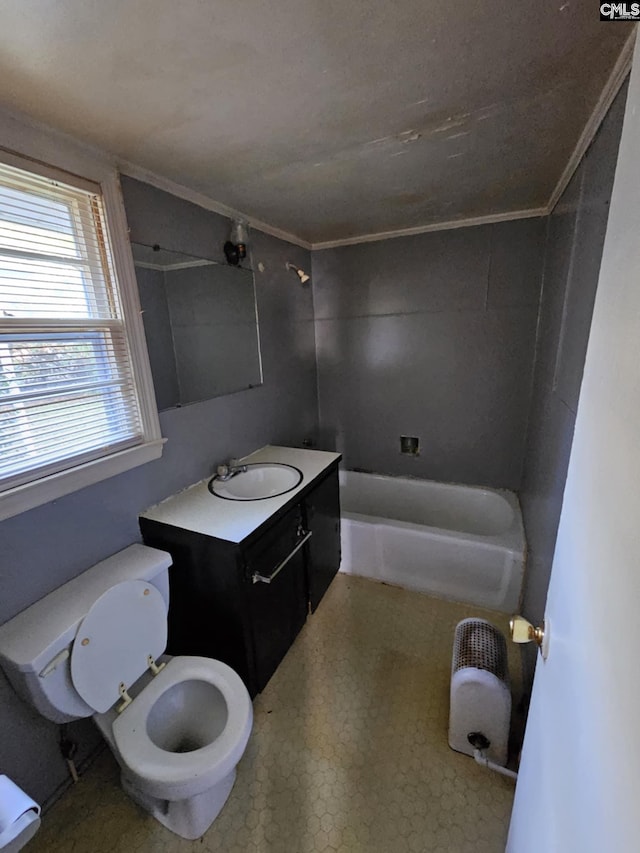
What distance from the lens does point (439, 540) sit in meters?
2.02

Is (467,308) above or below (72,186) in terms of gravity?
below

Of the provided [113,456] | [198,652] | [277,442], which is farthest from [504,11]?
[198,652]

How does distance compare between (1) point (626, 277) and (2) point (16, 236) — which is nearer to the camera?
(1) point (626, 277)

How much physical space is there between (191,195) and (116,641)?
1.85m

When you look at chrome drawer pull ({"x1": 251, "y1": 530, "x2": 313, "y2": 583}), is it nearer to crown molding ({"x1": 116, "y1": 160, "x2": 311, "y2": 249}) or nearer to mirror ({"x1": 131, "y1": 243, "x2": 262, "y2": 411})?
mirror ({"x1": 131, "y1": 243, "x2": 262, "y2": 411})

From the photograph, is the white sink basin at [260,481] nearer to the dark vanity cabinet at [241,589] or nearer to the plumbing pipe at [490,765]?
the dark vanity cabinet at [241,589]

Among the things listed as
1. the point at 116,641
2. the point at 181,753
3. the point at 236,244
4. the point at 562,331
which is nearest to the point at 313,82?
the point at 236,244

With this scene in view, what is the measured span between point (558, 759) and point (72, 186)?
1936 millimetres

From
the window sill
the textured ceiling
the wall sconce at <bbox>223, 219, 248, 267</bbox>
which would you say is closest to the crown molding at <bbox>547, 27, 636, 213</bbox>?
the textured ceiling

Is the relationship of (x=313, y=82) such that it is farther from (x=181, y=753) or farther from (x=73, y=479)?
(x=181, y=753)

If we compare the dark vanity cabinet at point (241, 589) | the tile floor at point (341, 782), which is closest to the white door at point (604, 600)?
the tile floor at point (341, 782)

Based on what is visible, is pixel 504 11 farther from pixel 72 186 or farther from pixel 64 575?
pixel 64 575

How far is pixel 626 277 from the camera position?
47 centimetres

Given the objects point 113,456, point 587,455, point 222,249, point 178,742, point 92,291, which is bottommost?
point 178,742
